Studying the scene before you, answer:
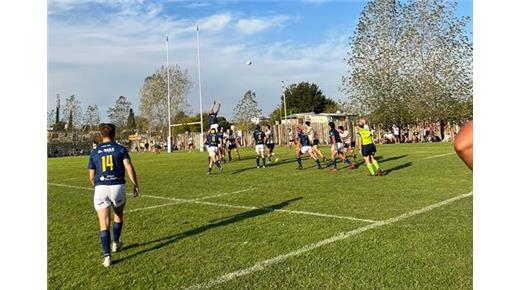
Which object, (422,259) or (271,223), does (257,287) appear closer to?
(422,259)

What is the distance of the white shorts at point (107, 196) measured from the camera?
19.5 feet

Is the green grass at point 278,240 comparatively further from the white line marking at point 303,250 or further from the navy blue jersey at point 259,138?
the navy blue jersey at point 259,138

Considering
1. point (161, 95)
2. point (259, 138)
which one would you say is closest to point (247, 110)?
point (161, 95)

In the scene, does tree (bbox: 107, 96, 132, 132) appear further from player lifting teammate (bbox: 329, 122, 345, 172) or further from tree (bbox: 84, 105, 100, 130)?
player lifting teammate (bbox: 329, 122, 345, 172)

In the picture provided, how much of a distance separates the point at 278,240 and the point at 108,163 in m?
2.75

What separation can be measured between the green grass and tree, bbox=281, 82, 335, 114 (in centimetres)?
7028

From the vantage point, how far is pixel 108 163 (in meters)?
6.04

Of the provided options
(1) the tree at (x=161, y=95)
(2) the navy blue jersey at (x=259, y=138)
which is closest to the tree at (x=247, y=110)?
(1) the tree at (x=161, y=95)

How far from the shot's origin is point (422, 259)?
537 centimetres

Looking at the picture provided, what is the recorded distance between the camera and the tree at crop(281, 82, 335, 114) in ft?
270

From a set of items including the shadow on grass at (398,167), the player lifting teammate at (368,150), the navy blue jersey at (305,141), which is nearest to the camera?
the player lifting teammate at (368,150)

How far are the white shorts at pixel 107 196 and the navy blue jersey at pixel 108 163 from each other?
7 cm
